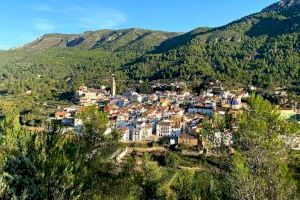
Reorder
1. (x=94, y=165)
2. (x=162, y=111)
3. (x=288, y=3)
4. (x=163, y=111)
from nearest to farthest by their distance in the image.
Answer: (x=94, y=165) → (x=163, y=111) → (x=162, y=111) → (x=288, y=3)

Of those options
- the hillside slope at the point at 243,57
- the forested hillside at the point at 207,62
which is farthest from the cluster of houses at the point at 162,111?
the forested hillside at the point at 207,62

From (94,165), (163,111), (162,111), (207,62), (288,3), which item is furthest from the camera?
(288,3)

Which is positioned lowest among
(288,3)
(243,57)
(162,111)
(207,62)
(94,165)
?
(162,111)

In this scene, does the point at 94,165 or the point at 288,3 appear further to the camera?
the point at 288,3

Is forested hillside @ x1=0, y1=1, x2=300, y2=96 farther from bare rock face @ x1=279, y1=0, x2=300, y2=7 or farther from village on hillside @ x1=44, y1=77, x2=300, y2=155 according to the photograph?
village on hillside @ x1=44, y1=77, x2=300, y2=155

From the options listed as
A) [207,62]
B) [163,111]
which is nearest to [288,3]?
[207,62]

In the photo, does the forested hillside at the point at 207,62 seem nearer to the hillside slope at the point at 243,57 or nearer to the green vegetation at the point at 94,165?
the hillside slope at the point at 243,57

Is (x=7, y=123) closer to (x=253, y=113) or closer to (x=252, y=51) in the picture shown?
(x=253, y=113)

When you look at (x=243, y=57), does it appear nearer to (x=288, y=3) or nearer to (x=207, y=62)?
(x=207, y=62)

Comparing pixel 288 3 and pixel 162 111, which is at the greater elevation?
pixel 288 3

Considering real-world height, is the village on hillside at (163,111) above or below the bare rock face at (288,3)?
below

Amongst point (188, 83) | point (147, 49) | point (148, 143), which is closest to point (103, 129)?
point (148, 143)
